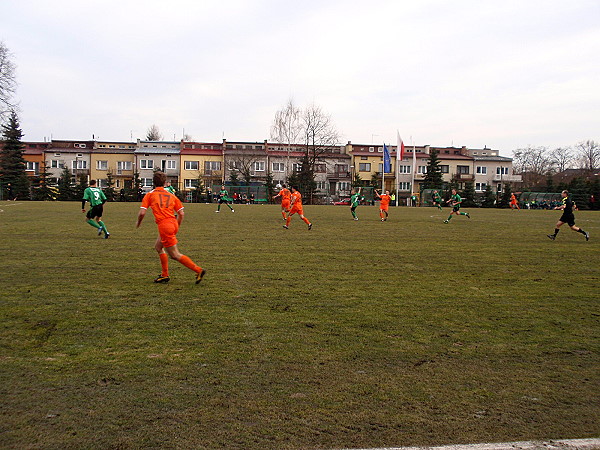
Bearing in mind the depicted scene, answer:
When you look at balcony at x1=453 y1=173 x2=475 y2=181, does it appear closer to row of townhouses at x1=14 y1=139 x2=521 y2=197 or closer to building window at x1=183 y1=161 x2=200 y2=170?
row of townhouses at x1=14 y1=139 x2=521 y2=197

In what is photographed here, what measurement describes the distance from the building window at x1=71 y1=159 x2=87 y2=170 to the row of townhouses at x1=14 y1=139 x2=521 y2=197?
148mm

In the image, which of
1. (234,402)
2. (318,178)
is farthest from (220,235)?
(318,178)

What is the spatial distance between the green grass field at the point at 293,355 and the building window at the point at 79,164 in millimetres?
76831

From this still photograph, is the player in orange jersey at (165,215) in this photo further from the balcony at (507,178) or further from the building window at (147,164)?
the balcony at (507,178)

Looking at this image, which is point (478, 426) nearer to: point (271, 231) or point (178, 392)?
point (178, 392)

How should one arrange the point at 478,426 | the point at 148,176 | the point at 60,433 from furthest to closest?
the point at 148,176 → the point at 478,426 → the point at 60,433

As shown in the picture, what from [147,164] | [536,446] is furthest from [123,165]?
[536,446]

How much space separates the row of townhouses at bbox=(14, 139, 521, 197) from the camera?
262ft

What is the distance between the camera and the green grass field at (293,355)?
363 cm

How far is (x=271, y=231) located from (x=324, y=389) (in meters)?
14.4

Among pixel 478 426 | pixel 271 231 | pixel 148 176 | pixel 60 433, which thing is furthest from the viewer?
pixel 148 176

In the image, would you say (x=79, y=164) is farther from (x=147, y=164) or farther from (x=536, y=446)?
(x=536, y=446)

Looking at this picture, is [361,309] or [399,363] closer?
[399,363]

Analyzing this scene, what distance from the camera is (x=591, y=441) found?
3490mm
